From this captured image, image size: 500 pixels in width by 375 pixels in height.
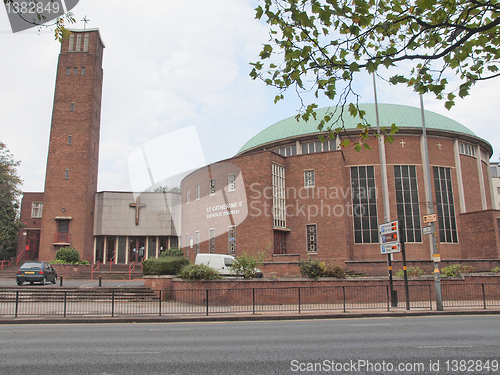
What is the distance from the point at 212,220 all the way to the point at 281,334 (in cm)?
2403

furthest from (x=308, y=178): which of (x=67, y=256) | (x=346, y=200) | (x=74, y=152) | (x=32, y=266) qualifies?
(x=74, y=152)

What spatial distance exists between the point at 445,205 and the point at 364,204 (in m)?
6.93

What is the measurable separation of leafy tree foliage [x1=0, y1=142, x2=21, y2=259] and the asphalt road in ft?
98.5

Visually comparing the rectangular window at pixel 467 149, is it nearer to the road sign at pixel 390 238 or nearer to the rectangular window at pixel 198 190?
the road sign at pixel 390 238

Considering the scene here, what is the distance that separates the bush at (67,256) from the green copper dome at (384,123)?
733 inches

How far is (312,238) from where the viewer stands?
102ft

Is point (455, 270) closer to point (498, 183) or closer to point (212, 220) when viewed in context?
point (212, 220)

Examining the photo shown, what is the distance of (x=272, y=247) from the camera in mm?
29109

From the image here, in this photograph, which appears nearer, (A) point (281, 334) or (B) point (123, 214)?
(A) point (281, 334)

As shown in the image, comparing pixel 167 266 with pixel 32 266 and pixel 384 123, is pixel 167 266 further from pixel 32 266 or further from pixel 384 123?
pixel 384 123

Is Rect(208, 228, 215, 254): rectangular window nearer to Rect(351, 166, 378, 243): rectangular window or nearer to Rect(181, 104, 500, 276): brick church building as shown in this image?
Rect(181, 104, 500, 276): brick church building

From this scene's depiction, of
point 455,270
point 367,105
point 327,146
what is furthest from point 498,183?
point 455,270

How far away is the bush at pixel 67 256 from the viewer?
34.9 m

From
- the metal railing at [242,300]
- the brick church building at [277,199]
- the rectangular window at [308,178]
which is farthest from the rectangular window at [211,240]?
the metal railing at [242,300]
